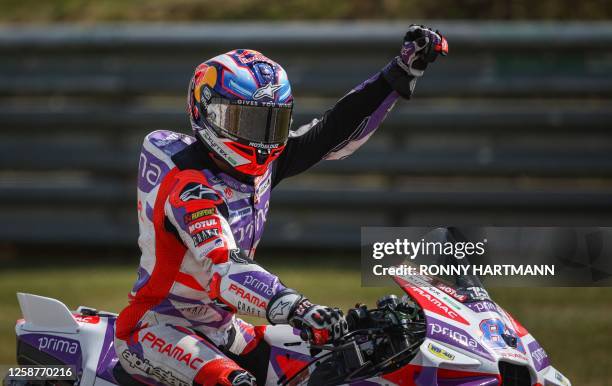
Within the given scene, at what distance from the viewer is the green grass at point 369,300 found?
773 cm

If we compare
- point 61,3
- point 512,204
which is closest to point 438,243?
point 512,204

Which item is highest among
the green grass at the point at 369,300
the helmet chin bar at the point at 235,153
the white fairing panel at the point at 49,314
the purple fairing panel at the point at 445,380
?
the helmet chin bar at the point at 235,153

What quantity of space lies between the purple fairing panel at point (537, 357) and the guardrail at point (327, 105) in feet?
20.4

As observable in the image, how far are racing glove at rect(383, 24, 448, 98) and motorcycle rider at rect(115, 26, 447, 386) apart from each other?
2.47 ft

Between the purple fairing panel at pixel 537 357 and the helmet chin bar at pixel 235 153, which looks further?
the helmet chin bar at pixel 235 153

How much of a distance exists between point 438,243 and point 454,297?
0.28 meters

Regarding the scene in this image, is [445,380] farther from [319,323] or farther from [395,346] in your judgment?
[319,323]

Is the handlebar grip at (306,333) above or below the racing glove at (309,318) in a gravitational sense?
below

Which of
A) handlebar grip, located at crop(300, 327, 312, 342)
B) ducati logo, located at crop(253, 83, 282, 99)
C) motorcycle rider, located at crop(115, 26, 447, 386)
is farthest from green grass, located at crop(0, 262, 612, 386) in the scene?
handlebar grip, located at crop(300, 327, 312, 342)

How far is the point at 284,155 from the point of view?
568 centimetres

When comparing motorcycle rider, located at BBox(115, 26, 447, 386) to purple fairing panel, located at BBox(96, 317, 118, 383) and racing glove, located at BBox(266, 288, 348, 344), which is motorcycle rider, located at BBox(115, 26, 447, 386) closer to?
purple fairing panel, located at BBox(96, 317, 118, 383)

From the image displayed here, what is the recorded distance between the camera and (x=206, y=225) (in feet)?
14.9

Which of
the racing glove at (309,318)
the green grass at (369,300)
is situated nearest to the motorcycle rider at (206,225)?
the racing glove at (309,318)

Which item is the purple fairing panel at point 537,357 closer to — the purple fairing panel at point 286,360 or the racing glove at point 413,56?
the purple fairing panel at point 286,360
